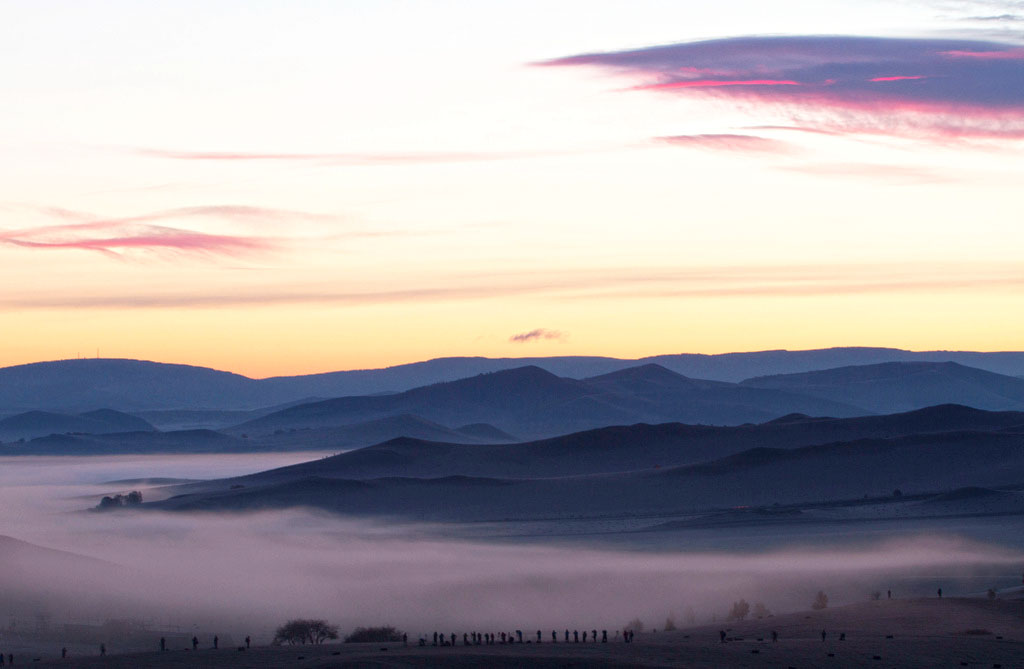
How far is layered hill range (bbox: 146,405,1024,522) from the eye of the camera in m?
104

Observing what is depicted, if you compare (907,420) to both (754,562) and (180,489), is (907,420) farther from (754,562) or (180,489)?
(754,562)

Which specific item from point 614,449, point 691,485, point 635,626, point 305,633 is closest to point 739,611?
point 635,626

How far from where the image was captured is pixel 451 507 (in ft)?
379

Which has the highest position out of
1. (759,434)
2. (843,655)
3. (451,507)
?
(759,434)

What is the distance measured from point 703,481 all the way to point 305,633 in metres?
71.6

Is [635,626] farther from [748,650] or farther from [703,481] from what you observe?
[703,481]

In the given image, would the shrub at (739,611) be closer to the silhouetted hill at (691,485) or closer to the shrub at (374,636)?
the shrub at (374,636)

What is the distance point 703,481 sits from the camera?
12231cm

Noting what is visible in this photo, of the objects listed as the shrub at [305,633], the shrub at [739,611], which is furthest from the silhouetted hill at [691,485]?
the shrub at [305,633]

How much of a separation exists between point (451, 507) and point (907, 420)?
2565 inches

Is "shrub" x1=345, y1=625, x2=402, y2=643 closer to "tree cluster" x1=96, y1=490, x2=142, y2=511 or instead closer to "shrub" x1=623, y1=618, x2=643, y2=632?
"shrub" x1=623, y1=618, x2=643, y2=632

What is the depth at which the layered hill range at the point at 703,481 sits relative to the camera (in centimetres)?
10369

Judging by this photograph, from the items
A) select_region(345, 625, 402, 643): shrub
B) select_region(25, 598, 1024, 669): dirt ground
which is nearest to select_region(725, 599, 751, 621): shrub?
select_region(25, 598, 1024, 669): dirt ground

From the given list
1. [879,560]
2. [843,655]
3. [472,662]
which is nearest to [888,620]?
[843,655]
